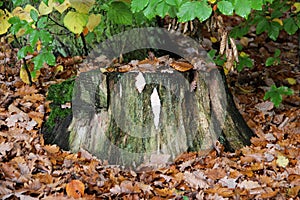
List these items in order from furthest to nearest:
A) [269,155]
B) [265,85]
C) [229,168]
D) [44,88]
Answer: [265,85] → [44,88] → [269,155] → [229,168]

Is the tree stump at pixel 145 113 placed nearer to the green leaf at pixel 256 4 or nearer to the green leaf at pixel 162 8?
the green leaf at pixel 162 8

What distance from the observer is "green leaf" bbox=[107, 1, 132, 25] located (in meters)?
3.02

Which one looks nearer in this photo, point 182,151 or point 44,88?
point 182,151

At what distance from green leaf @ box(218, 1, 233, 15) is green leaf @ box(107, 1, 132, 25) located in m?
0.87

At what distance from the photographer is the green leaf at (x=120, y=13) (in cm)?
302

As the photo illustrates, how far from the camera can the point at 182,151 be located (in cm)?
313

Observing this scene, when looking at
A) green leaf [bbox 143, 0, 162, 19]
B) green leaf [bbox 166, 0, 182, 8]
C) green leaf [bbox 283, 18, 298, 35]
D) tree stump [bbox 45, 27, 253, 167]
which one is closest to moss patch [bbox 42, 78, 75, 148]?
tree stump [bbox 45, 27, 253, 167]

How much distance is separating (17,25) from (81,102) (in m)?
0.76

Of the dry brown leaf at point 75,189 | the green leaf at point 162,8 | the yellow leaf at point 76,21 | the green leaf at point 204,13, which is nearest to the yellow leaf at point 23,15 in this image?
the yellow leaf at point 76,21

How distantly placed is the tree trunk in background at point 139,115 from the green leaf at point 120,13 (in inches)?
15.9

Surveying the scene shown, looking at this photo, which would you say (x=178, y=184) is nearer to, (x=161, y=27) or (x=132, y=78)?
(x=132, y=78)

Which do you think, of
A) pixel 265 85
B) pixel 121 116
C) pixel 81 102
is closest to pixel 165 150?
pixel 121 116

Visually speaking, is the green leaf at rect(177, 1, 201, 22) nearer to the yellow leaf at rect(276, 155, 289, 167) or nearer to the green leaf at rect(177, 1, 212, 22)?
the green leaf at rect(177, 1, 212, 22)

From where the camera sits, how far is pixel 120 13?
3.03m
